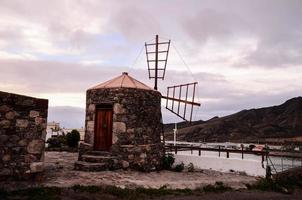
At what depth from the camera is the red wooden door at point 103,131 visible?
1509 centimetres

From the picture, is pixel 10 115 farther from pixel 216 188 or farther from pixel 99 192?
pixel 216 188

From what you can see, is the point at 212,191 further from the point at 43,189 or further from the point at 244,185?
the point at 43,189

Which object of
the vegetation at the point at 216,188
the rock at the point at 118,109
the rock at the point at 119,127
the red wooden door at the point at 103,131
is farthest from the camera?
the red wooden door at the point at 103,131

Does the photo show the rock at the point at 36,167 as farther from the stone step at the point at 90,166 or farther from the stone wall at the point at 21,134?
the stone step at the point at 90,166

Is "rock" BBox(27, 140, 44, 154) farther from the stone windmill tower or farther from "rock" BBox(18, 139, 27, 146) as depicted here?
the stone windmill tower

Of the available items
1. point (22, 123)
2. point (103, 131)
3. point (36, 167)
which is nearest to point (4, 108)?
point (22, 123)

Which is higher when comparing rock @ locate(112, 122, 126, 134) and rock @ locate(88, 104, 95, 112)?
rock @ locate(88, 104, 95, 112)

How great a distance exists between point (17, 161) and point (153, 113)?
721 cm

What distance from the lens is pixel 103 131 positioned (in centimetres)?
1525

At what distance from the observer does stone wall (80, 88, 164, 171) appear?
14641 mm

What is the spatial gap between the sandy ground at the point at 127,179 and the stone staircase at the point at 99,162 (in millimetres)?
394

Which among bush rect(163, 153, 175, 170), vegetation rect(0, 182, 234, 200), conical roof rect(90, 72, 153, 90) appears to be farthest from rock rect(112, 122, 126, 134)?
vegetation rect(0, 182, 234, 200)

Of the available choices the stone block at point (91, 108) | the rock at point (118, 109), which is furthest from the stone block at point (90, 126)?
the rock at point (118, 109)

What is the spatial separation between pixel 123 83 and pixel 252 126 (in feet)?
275
